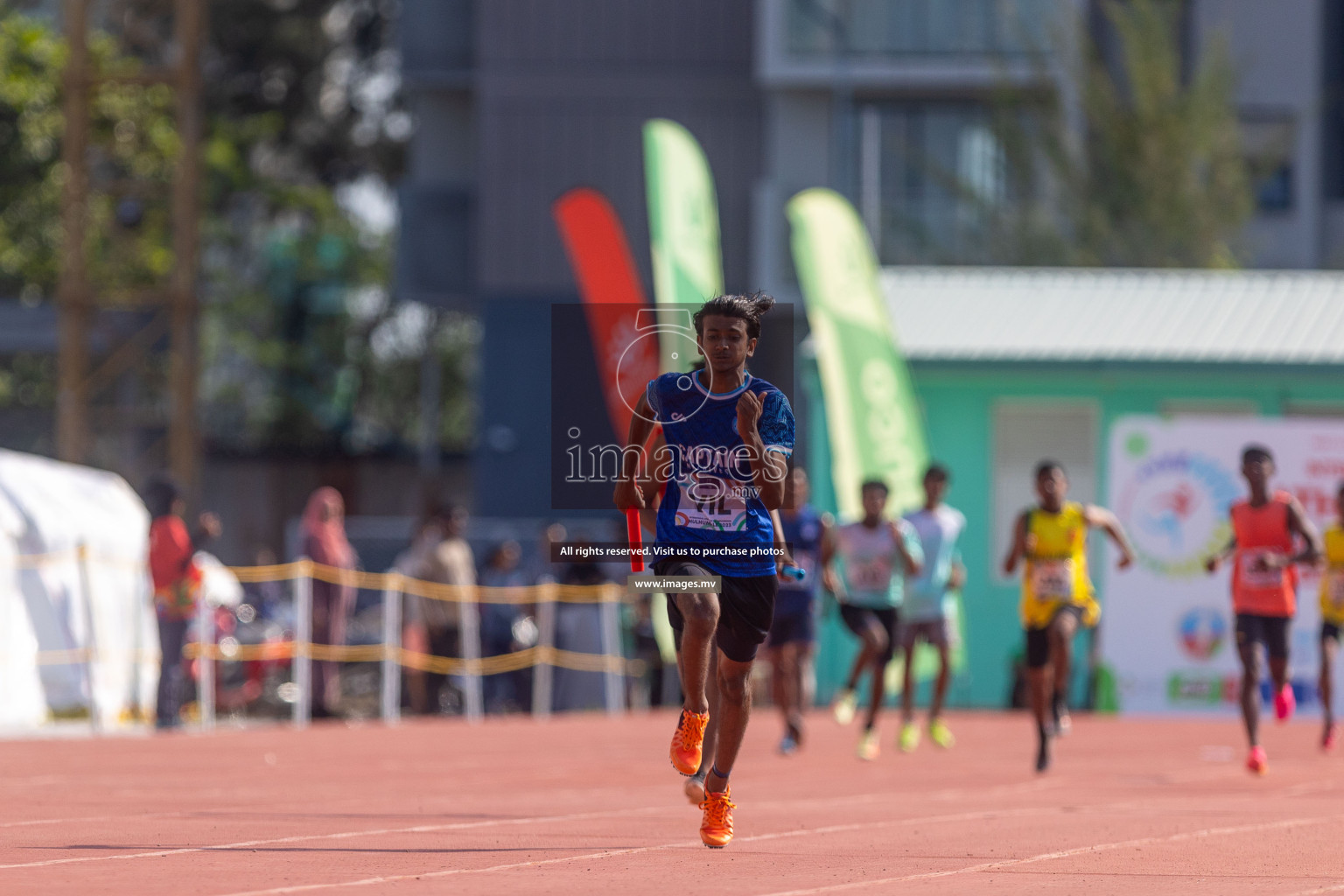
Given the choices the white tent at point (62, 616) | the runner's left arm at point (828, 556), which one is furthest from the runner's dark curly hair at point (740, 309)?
the white tent at point (62, 616)

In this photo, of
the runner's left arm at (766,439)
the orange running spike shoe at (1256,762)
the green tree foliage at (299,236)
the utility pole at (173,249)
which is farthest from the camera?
the green tree foliage at (299,236)

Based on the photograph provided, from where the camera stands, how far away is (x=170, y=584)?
18422 mm

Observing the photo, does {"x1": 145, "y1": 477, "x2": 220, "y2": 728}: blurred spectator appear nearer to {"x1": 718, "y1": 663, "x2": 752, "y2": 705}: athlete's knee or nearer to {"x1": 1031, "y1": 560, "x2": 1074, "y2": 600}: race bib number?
{"x1": 1031, "y1": 560, "x2": 1074, "y2": 600}: race bib number

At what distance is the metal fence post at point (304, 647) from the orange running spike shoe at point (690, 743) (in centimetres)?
1193

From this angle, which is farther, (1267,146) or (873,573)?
(1267,146)

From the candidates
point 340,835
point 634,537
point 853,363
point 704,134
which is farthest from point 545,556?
point 634,537

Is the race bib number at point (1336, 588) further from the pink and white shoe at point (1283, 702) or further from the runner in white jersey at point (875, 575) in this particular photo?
the runner in white jersey at point (875, 575)

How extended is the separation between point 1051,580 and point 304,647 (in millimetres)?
8206

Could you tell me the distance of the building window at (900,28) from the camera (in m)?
35.0

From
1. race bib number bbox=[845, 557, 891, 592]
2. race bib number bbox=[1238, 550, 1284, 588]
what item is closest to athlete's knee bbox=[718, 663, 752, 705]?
race bib number bbox=[1238, 550, 1284, 588]

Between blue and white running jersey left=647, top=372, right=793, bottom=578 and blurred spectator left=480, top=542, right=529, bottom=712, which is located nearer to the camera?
blue and white running jersey left=647, top=372, right=793, bottom=578

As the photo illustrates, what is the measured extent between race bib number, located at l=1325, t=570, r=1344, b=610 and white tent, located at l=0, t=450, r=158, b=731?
9.81 metres

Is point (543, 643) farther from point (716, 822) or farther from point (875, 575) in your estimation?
point (716, 822)

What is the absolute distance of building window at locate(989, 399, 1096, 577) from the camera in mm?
25188
